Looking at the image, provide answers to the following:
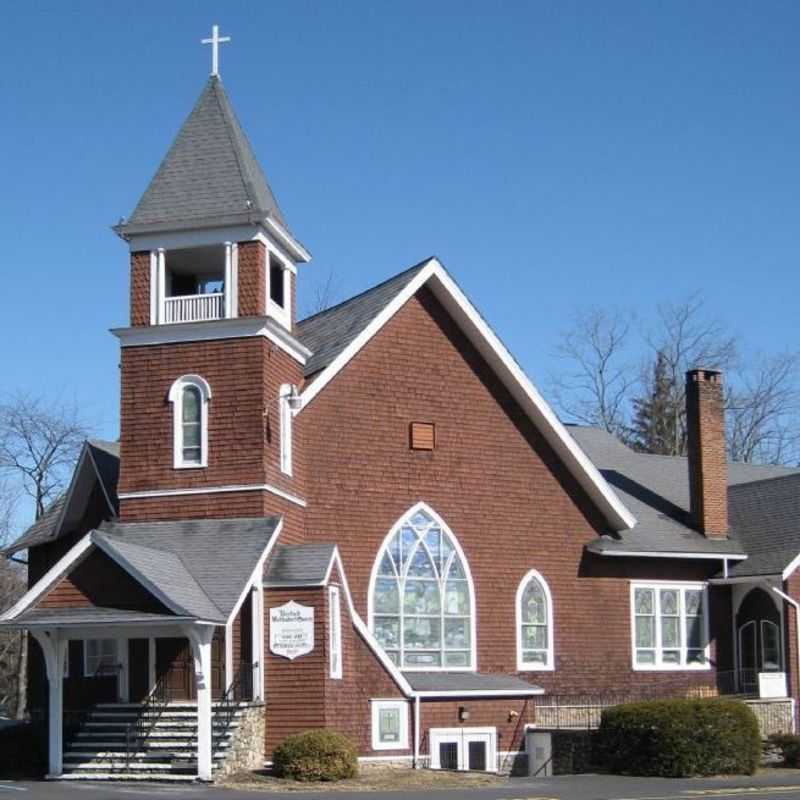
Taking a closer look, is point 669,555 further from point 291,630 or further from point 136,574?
point 136,574

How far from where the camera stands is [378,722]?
30953 mm

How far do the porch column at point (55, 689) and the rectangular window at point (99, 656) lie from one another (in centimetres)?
290

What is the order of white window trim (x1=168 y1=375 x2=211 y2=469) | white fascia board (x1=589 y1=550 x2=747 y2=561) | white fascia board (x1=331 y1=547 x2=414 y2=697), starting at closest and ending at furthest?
white fascia board (x1=331 y1=547 x2=414 y2=697) → white window trim (x1=168 y1=375 x2=211 y2=469) → white fascia board (x1=589 y1=550 x2=747 y2=561)

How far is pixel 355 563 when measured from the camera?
109 feet

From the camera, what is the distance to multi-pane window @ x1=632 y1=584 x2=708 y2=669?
3716cm

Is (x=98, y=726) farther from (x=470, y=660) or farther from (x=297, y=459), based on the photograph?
(x=470, y=660)

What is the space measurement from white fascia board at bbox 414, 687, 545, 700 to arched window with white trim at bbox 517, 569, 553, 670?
1297mm

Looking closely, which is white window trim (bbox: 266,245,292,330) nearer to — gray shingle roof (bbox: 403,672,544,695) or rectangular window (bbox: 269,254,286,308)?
rectangular window (bbox: 269,254,286,308)

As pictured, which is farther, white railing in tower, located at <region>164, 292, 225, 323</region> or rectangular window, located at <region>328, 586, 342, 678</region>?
white railing in tower, located at <region>164, 292, 225, 323</region>

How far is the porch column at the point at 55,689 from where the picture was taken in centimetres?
2734

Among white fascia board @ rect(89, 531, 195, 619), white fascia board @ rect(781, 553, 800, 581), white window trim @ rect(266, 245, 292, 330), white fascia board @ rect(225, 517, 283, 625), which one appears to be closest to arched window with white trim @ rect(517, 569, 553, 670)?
white fascia board @ rect(781, 553, 800, 581)

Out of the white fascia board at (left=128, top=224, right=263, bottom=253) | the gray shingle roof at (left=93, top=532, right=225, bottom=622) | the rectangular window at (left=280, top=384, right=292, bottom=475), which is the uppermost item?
the white fascia board at (left=128, top=224, right=263, bottom=253)

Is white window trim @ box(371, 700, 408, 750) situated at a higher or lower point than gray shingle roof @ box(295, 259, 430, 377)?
lower

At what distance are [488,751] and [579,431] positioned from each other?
1345 cm
